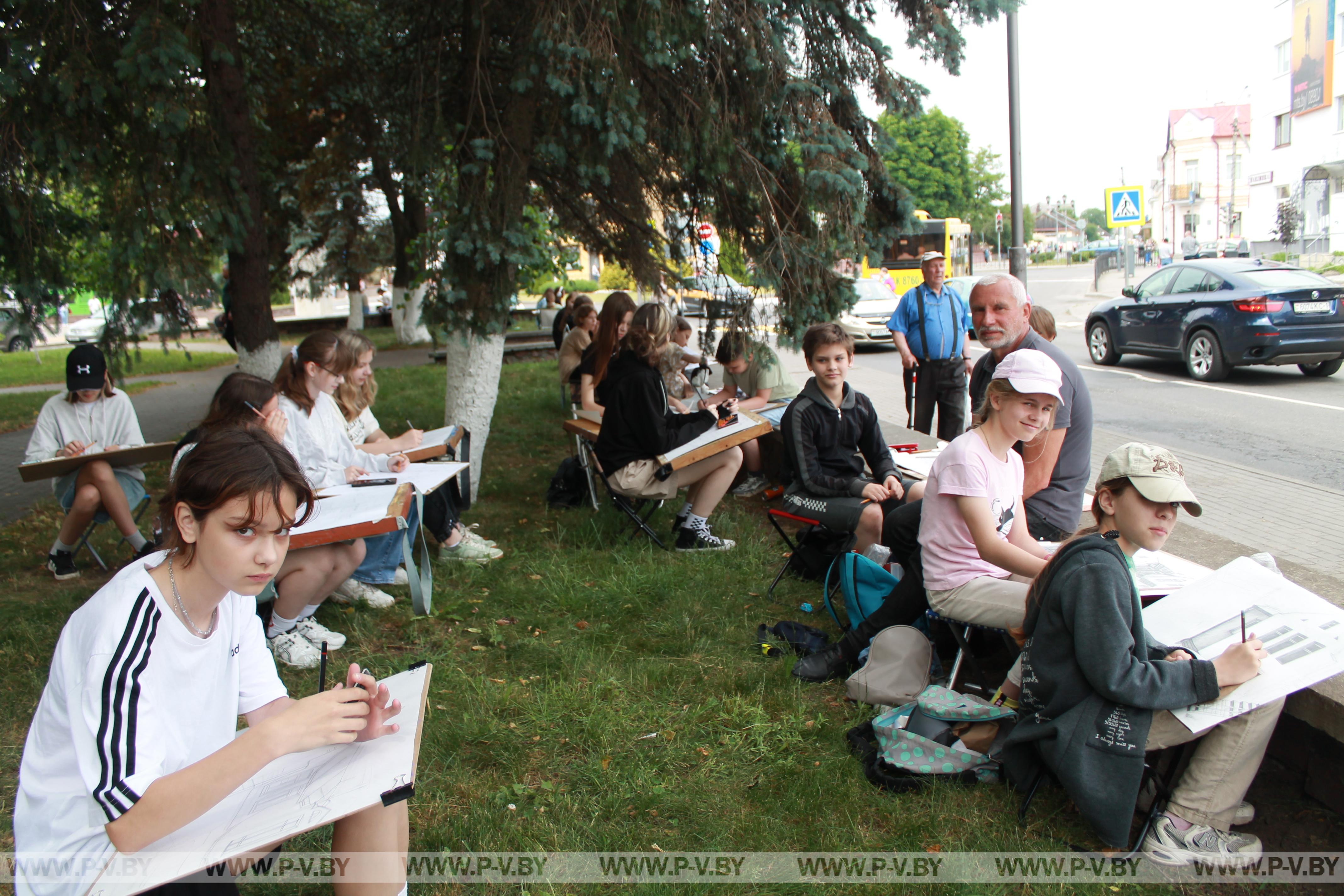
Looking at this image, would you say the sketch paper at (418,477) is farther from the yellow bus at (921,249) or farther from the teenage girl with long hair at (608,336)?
the yellow bus at (921,249)

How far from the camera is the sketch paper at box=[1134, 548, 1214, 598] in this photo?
323cm

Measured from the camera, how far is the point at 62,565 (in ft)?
18.5

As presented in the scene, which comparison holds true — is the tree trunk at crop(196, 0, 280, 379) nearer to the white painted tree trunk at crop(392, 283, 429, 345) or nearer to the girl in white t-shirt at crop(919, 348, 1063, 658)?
the girl in white t-shirt at crop(919, 348, 1063, 658)

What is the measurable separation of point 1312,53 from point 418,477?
44.5m

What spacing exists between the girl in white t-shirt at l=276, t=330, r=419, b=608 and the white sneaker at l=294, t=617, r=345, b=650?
1.30ft

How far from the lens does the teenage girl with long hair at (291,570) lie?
13.3ft

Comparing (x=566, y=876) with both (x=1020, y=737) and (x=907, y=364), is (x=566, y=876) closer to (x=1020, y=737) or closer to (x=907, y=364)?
(x=1020, y=737)

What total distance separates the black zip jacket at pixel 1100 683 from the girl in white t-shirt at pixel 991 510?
47 centimetres

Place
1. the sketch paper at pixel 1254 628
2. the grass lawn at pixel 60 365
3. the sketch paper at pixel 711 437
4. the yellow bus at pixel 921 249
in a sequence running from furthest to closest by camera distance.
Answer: the yellow bus at pixel 921 249 < the grass lawn at pixel 60 365 < the sketch paper at pixel 711 437 < the sketch paper at pixel 1254 628

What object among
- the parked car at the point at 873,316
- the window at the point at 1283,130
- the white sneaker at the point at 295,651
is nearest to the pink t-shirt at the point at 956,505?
the white sneaker at the point at 295,651

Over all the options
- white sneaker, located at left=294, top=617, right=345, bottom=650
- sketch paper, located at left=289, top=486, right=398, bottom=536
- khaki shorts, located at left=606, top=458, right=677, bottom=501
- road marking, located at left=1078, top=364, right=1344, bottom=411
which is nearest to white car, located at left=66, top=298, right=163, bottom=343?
sketch paper, located at left=289, top=486, right=398, bottom=536

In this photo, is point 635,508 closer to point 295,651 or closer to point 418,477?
point 418,477

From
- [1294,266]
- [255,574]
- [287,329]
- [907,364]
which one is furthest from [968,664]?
[287,329]

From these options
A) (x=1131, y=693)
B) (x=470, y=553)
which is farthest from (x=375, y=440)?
(x=1131, y=693)
